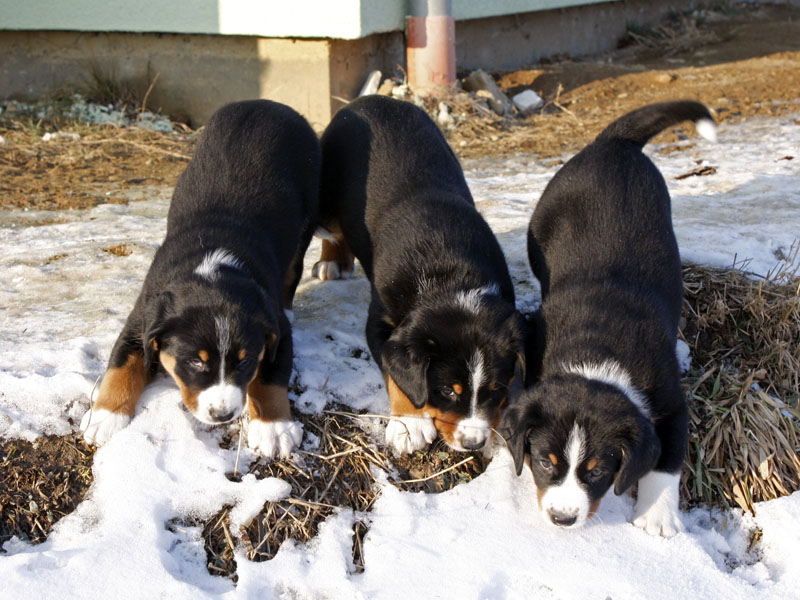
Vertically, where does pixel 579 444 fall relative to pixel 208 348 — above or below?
below

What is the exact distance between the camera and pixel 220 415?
3.14 metres

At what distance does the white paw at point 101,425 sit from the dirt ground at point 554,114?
3.08 m

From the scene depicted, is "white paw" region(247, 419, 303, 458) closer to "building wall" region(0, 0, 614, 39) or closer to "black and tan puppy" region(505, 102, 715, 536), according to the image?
"black and tan puppy" region(505, 102, 715, 536)

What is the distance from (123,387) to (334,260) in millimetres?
1789

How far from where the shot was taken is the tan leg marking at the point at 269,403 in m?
3.44

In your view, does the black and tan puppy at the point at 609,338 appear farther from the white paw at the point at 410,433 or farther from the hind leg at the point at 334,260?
the hind leg at the point at 334,260

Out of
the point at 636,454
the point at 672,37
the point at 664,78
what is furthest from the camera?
the point at 672,37

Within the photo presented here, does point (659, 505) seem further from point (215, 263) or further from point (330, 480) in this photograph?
point (215, 263)

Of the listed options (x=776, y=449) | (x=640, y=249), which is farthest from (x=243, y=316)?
(x=776, y=449)

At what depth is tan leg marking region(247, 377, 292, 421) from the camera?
3.44 m

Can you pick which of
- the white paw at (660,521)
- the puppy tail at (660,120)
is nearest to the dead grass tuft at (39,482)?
the white paw at (660,521)

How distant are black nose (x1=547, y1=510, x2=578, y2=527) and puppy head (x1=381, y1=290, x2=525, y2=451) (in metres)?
0.43

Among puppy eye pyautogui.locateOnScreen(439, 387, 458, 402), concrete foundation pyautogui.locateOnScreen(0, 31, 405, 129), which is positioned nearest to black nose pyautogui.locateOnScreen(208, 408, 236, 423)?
puppy eye pyautogui.locateOnScreen(439, 387, 458, 402)

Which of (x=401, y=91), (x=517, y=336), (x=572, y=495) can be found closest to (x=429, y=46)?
(x=401, y=91)
